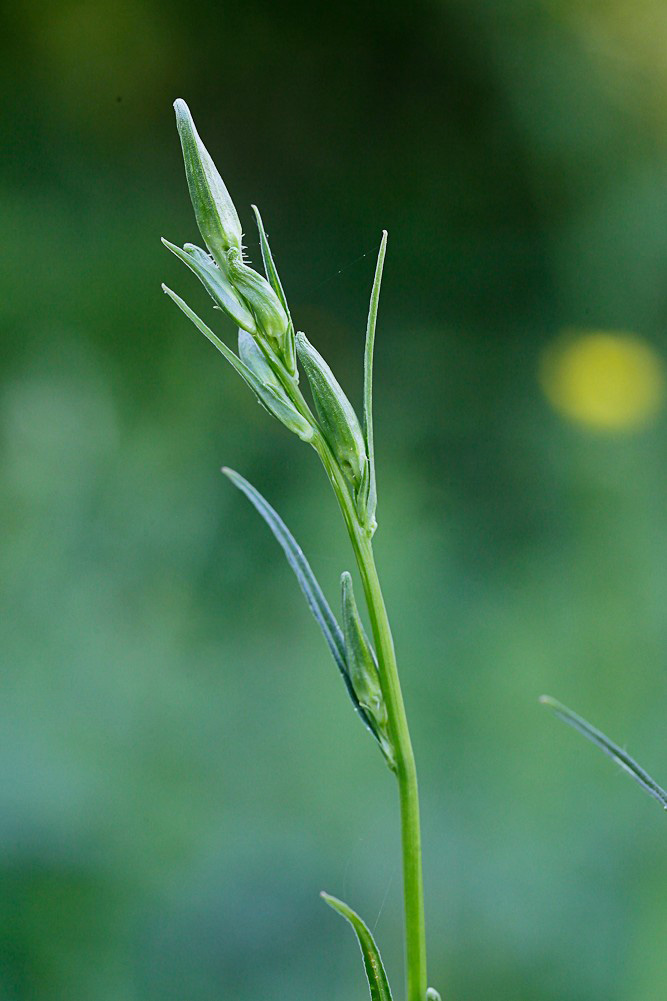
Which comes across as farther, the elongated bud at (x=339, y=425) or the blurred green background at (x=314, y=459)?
the blurred green background at (x=314, y=459)

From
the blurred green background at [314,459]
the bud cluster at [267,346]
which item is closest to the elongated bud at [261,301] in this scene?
the bud cluster at [267,346]

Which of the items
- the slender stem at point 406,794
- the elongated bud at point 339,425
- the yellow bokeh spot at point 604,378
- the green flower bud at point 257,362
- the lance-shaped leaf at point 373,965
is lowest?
the lance-shaped leaf at point 373,965

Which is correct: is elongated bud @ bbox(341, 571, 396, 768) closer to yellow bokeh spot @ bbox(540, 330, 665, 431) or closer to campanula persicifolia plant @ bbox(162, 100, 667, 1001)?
campanula persicifolia plant @ bbox(162, 100, 667, 1001)

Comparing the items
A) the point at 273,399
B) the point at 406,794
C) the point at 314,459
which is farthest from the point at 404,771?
the point at 314,459

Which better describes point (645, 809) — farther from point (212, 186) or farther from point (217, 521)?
point (212, 186)

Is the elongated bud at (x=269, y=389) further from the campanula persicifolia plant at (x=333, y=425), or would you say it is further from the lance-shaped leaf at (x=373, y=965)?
the lance-shaped leaf at (x=373, y=965)

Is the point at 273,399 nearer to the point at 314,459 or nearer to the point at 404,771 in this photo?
the point at 404,771
